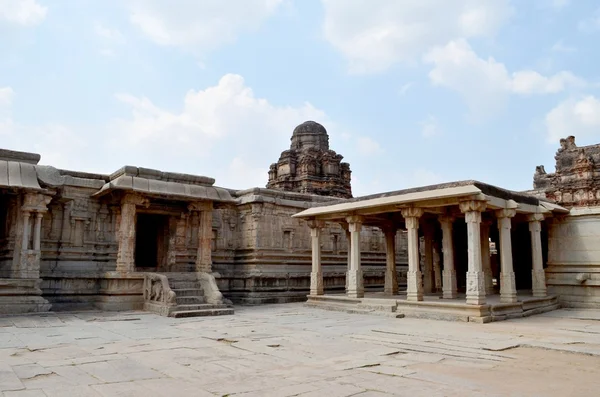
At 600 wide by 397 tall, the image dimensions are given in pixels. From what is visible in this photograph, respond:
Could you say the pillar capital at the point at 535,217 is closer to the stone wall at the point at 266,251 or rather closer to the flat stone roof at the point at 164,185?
the stone wall at the point at 266,251

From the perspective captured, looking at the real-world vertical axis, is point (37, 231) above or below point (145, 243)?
above

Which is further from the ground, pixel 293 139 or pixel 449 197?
pixel 293 139

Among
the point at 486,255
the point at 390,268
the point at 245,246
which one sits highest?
the point at 245,246

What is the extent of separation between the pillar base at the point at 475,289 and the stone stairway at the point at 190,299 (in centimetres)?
637

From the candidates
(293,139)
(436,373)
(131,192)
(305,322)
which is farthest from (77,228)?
(293,139)

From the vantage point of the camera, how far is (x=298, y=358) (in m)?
6.77

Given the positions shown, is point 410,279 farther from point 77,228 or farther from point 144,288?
point 77,228

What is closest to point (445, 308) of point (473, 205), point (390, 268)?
point (473, 205)

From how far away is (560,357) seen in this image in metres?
6.75

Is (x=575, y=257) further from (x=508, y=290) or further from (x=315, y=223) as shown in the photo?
(x=315, y=223)

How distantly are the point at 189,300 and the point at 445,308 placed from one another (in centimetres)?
707

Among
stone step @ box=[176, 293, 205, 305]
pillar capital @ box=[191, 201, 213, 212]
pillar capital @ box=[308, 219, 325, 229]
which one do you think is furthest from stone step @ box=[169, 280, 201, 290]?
pillar capital @ box=[308, 219, 325, 229]

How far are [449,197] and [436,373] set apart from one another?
Answer: 7.08 meters

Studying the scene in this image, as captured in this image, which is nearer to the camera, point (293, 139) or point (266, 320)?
point (266, 320)
